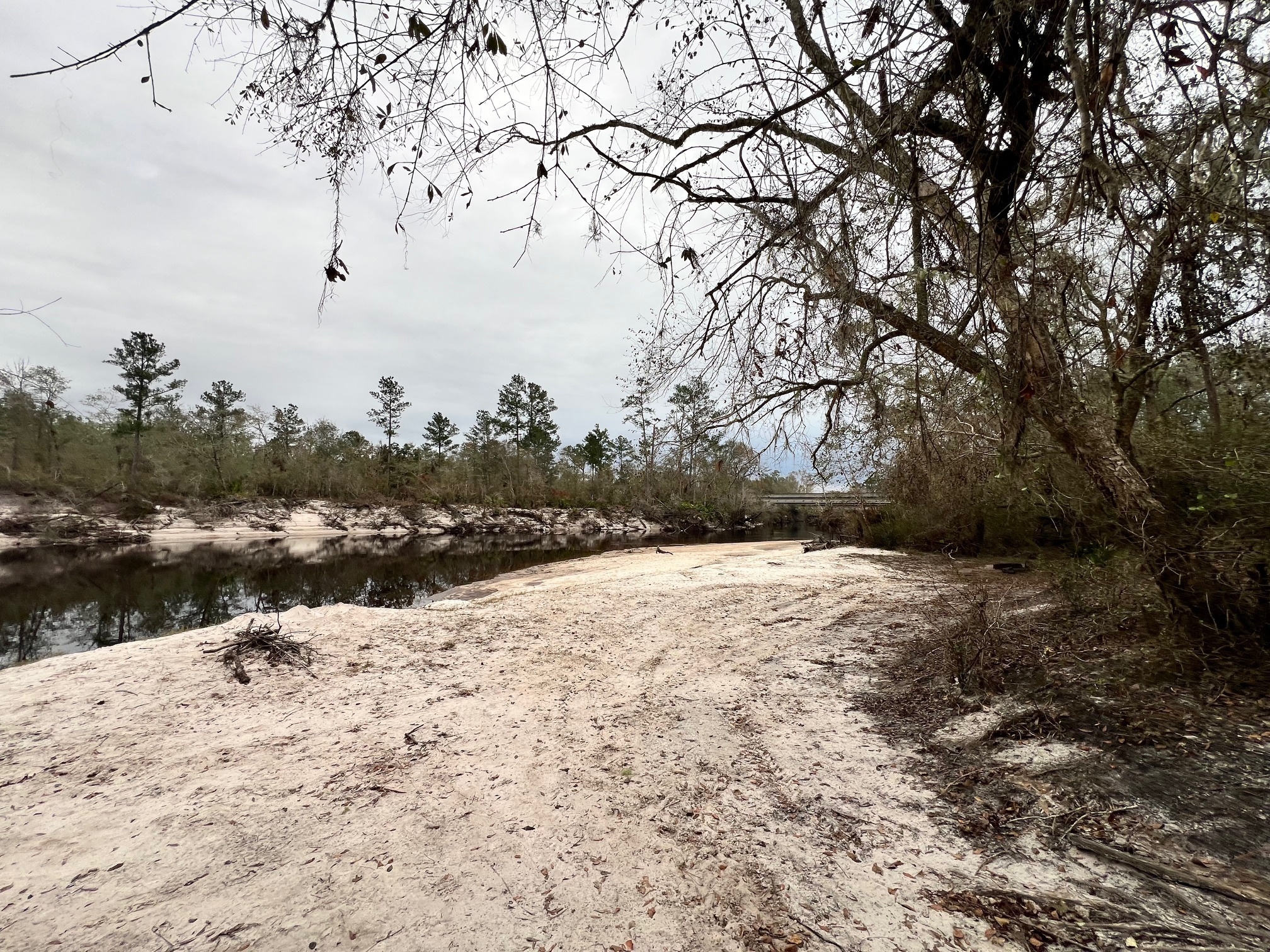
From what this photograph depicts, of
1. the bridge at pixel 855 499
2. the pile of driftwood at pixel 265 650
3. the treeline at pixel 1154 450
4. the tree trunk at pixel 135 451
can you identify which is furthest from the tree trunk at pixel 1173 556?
the tree trunk at pixel 135 451

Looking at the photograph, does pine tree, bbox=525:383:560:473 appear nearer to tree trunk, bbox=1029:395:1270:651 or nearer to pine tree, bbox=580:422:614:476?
pine tree, bbox=580:422:614:476

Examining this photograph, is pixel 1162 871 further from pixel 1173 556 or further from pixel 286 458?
pixel 286 458

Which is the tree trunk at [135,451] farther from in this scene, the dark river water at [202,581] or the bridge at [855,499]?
the bridge at [855,499]

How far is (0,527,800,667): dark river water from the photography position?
31.3ft

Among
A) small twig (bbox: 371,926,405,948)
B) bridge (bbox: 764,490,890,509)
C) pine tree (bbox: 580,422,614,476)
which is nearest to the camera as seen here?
small twig (bbox: 371,926,405,948)

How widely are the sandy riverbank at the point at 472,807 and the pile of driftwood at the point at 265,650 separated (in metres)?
0.19

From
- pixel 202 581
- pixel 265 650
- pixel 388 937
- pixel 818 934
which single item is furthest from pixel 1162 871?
pixel 202 581

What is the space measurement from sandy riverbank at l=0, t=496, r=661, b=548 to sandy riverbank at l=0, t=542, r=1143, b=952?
80.6 ft

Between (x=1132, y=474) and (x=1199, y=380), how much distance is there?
6.03 ft

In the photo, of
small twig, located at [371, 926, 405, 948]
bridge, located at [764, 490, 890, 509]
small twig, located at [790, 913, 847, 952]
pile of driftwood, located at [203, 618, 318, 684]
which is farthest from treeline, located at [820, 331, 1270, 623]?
bridge, located at [764, 490, 890, 509]

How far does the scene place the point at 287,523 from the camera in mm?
28969

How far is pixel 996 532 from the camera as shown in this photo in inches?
502

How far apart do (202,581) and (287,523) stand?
53.4ft

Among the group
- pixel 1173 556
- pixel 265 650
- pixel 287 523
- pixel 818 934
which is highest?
pixel 287 523
